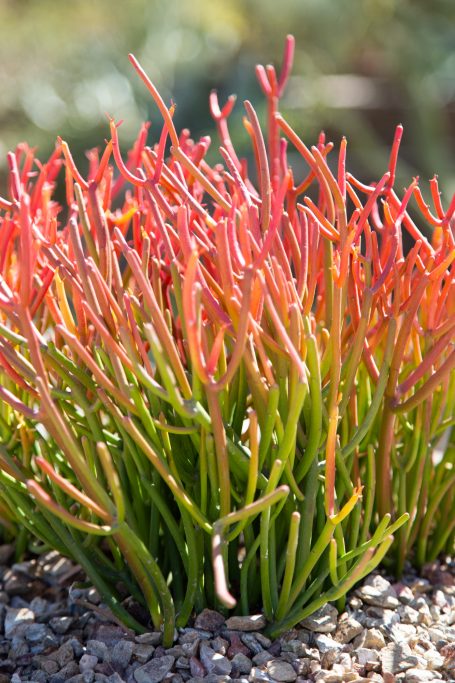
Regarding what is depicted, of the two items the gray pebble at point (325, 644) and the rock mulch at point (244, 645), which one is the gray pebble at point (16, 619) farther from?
the gray pebble at point (325, 644)

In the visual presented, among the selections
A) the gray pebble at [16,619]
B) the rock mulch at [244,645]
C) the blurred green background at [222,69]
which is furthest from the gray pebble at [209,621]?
the blurred green background at [222,69]

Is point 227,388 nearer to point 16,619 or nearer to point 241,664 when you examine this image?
point 241,664

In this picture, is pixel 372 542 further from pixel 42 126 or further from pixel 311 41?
pixel 311 41

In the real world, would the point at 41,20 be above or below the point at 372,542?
above

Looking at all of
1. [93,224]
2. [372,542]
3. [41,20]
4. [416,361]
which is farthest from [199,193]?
[41,20]

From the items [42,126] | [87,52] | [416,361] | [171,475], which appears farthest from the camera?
[87,52]

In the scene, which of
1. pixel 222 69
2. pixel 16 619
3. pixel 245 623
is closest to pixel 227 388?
pixel 245 623
